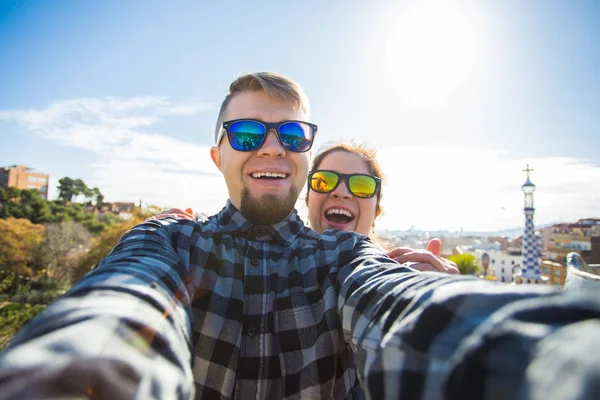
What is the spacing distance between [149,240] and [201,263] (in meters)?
0.33

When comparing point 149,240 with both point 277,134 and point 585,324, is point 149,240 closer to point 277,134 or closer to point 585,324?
point 277,134

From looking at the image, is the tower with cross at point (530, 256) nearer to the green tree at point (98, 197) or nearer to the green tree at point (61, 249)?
the green tree at point (61, 249)

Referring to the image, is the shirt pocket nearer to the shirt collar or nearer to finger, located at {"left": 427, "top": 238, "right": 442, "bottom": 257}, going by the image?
the shirt collar

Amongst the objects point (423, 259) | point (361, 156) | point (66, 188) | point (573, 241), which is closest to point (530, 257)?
point (361, 156)

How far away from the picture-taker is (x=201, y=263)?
6.07ft

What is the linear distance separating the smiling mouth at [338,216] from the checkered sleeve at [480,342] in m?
3.03

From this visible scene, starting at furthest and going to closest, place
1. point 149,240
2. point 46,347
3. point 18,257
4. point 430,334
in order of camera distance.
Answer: point 18,257 < point 149,240 < point 430,334 < point 46,347

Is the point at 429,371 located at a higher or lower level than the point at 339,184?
lower

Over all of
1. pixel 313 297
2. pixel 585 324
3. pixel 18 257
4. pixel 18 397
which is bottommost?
pixel 18 257

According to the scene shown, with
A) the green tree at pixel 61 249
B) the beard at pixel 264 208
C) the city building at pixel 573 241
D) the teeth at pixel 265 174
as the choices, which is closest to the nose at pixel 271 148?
the teeth at pixel 265 174

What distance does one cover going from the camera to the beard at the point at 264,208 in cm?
225

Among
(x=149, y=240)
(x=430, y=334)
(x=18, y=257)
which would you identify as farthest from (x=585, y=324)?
(x=18, y=257)

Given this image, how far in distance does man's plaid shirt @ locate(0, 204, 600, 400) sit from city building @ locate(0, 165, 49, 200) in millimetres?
75609

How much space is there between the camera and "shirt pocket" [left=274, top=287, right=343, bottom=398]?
1645mm
